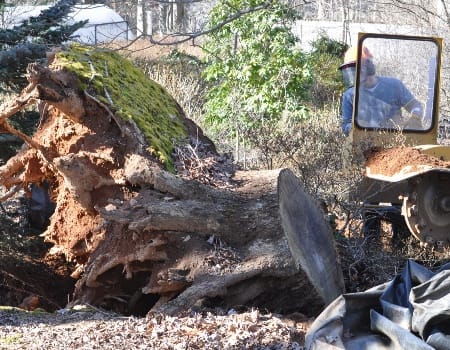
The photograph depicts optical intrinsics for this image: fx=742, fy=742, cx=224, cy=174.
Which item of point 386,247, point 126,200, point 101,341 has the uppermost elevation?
point 126,200

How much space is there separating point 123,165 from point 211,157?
759mm

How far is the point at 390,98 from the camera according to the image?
24.6 ft

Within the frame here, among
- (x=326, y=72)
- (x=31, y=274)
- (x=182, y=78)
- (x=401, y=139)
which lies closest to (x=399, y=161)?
(x=401, y=139)

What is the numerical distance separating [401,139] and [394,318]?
3260 millimetres

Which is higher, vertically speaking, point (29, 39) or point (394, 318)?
point (29, 39)

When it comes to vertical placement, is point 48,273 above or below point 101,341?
below

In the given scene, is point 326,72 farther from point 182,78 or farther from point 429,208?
point 429,208

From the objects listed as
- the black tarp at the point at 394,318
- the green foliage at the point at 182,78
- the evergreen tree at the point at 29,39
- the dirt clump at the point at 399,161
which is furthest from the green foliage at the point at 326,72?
the black tarp at the point at 394,318

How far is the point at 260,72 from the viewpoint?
476 inches

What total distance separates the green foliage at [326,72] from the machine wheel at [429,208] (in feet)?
34.7

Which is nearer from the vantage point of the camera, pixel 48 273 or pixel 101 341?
pixel 101 341

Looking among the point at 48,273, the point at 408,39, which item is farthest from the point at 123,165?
the point at 408,39

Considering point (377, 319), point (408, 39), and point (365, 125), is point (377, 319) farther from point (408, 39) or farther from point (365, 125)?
point (408, 39)

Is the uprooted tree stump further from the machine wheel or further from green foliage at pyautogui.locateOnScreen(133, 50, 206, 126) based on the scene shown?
green foliage at pyautogui.locateOnScreen(133, 50, 206, 126)
